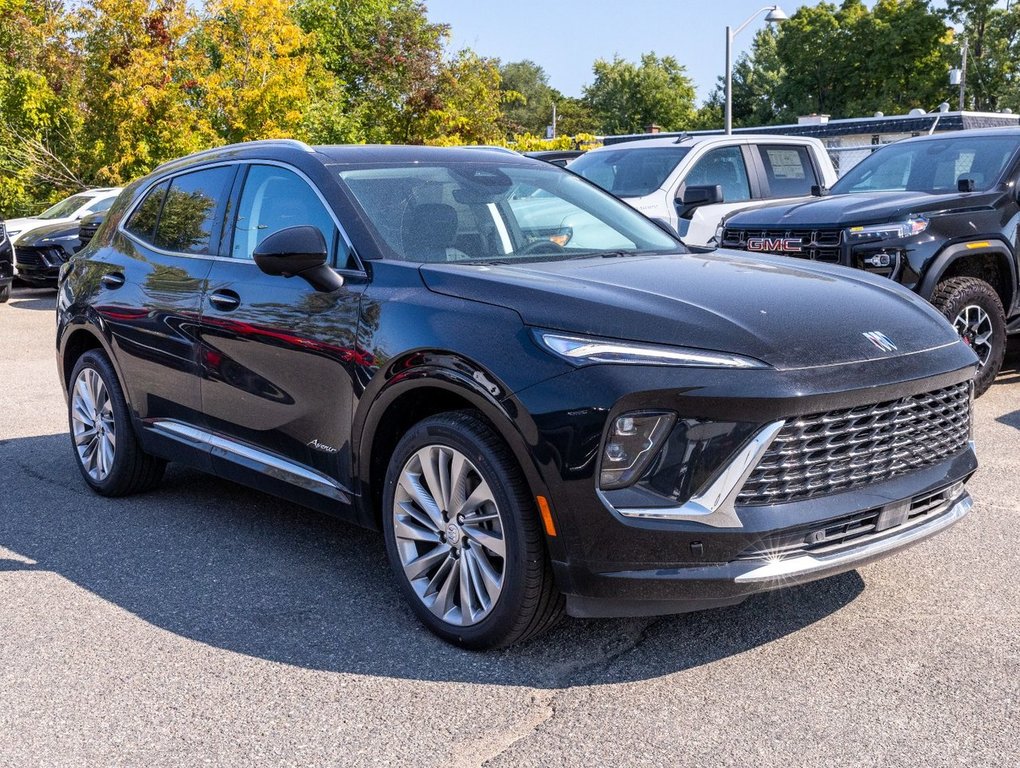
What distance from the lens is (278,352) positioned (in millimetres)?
4566

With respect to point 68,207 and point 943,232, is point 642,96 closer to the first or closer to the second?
point 68,207

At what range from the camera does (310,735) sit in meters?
3.35

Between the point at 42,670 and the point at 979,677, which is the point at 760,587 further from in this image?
the point at 42,670

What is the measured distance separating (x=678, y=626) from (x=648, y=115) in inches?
3785

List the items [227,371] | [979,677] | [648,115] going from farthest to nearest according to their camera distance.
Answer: [648,115], [227,371], [979,677]

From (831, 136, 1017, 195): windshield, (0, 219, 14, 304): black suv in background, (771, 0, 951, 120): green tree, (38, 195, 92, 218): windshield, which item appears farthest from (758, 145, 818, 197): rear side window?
(771, 0, 951, 120): green tree

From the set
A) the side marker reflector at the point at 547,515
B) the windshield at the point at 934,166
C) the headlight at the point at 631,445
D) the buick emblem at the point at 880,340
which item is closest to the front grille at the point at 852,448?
the buick emblem at the point at 880,340

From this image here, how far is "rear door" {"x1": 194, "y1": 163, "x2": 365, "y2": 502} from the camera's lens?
14.3 ft

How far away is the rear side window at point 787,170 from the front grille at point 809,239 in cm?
340

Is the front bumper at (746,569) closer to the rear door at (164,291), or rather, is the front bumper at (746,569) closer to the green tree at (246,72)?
the rear door at (164,291)

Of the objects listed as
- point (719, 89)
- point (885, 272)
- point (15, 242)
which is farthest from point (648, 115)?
point (885, 272)

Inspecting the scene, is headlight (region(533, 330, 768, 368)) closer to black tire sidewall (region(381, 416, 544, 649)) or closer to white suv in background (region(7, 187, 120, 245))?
black tire sidewall (region(381, 416, 544, 649))

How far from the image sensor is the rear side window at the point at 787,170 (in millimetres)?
11766

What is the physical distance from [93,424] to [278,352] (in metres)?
2.05
